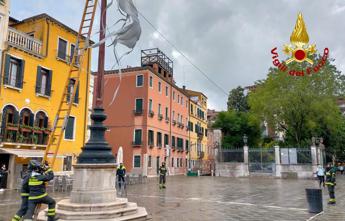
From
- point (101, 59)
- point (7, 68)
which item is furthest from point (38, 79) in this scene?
point (101, 59)

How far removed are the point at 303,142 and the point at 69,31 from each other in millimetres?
26975

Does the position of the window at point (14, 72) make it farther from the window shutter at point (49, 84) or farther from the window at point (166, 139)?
the window at point (166, 139)

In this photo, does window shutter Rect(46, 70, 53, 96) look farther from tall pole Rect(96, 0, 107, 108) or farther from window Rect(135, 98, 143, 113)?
window Rect(135, 98, 143, 113)

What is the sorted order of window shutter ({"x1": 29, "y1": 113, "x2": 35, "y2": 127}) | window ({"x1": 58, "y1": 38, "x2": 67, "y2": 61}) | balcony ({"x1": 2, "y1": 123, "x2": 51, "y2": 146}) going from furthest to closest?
window ({"x1": 58, "y1": 38, "x2": 67, "y2": 61})
window shutter ({"x1": 29, "y1": 113, "x2": 35, "y2": 127})
balcony ({"x1": 2, "y1": 123, "x2": 51, "y2": 146})

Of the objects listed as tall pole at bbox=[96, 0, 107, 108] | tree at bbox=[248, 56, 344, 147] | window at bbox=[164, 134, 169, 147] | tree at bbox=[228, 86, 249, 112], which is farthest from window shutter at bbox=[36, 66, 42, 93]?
tree at bbox=[228, 86, 249, 112]

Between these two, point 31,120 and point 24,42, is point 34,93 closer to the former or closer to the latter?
point 31,120

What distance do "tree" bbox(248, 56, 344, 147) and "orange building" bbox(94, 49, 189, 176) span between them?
446 inches

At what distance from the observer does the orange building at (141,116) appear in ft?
117

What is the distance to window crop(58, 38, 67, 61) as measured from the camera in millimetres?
23142

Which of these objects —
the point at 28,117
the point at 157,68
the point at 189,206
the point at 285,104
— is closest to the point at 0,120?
the point at 28,117

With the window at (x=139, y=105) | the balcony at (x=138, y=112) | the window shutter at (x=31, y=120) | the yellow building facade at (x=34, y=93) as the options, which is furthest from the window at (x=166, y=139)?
the window shutter at (x=31, y=120)

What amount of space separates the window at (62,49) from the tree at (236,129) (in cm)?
2573

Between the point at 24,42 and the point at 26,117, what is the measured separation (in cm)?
469

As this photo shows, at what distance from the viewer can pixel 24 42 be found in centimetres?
2042
